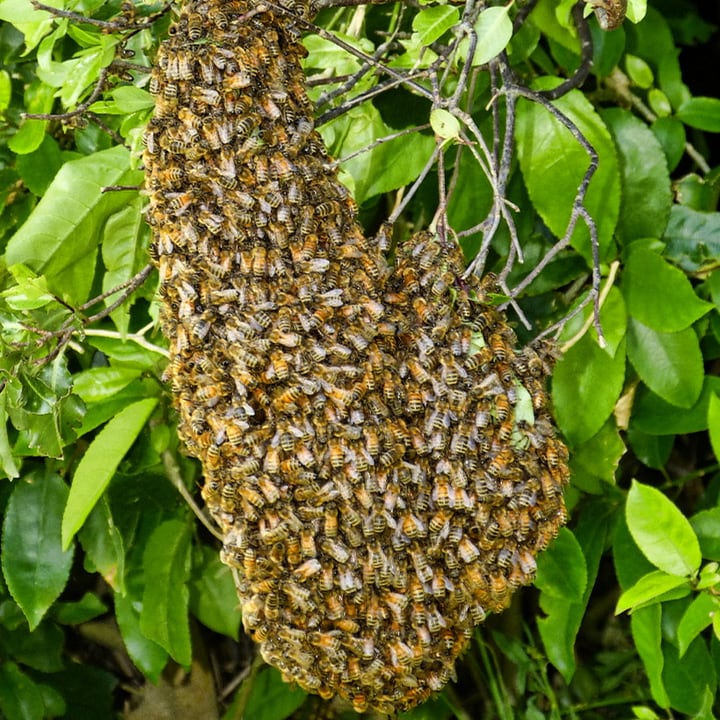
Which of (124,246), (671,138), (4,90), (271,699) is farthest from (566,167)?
(271,699)

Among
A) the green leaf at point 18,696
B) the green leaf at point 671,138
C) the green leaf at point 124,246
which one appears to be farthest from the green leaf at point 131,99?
the green leaf at point 18,696

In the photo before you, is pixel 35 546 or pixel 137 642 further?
pixel 137 642

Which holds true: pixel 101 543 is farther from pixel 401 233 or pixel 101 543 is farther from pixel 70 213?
Result: pixel 401 233

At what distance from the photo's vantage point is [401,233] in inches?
73.5

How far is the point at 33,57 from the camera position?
5.62 ft

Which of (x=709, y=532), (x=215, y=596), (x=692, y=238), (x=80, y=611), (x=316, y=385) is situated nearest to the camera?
(x=316, y=385)

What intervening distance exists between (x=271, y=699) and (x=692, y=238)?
119 cm

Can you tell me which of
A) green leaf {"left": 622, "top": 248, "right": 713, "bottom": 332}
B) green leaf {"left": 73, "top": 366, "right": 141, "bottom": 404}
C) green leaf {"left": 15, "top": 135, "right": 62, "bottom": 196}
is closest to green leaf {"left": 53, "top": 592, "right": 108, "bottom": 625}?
green leaf {"left": 73, "top": 366, "right": 141, "bottom": 404}

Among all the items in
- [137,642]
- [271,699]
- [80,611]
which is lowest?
[271,699]

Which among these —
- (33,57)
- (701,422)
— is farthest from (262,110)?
(701,422)

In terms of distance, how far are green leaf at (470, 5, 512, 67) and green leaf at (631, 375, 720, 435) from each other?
741 mm

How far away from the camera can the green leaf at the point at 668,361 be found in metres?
1.59

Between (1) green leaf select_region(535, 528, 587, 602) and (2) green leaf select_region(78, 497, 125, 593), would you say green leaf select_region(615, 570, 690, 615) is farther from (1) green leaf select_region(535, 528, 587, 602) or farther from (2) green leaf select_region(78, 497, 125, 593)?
(2) green leaf select_region(78, 497, 125, 593)

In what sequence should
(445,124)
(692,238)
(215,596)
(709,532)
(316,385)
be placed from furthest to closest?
(215,596) < (692,238) < (709,532) < (445,124) < (316,385)
